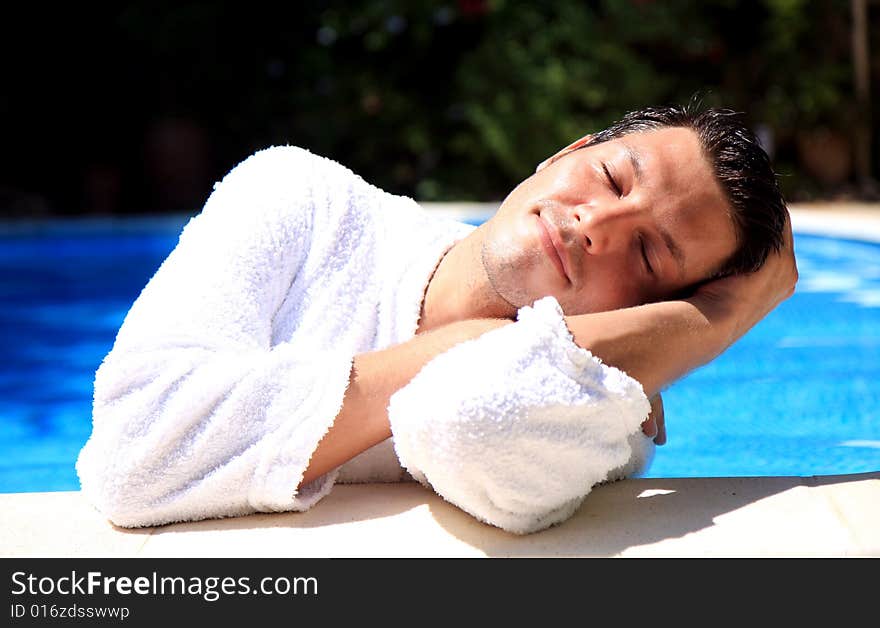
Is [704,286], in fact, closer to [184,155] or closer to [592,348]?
[592,348]

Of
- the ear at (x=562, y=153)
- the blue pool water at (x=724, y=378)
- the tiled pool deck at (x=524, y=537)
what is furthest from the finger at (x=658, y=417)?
the blue pool water at (x=724, y=378)

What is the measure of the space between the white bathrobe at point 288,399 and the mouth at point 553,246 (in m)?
0.23

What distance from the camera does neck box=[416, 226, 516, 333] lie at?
2.07 m

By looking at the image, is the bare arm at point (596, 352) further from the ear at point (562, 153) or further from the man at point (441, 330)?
the ear at point (562, 153)

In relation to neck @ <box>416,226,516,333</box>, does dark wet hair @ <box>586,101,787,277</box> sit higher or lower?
higher

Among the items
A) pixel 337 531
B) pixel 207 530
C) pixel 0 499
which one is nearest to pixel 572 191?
pixel 337 531

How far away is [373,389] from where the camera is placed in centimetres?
181

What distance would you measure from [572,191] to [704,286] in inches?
12.9

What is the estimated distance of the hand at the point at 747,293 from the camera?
204 centimetres

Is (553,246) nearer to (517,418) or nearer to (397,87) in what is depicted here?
(517,418)

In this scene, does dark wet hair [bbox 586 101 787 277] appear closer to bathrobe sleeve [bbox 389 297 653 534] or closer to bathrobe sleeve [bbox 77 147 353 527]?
bathrobe sleeve [bbox 389 297 653 534]

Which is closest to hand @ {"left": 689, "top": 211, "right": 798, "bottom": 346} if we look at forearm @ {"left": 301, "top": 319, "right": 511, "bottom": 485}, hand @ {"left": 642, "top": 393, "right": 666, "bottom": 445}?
hand @ {"left": 642, "top": 393, "right": 666, "bottom": 445}

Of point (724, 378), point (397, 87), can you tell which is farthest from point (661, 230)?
→ point (397, 87)
